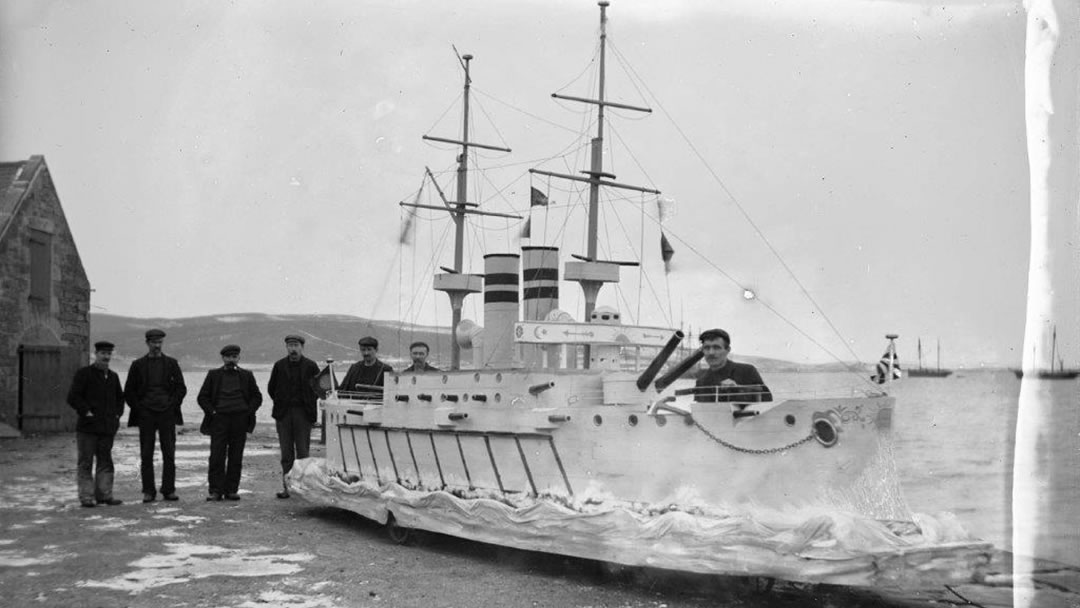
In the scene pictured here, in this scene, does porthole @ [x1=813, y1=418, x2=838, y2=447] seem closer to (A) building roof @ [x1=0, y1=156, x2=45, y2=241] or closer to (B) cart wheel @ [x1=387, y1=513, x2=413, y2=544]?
(B) cart wheel @ [x1=387, y1=513, x2=413, y2=544]

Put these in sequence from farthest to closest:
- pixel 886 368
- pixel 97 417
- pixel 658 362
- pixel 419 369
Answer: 1. pixel 419 369
2. pixel 97 417
3. pixel 658 362
4. pixel 886 368

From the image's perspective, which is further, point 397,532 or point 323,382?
point 323,382

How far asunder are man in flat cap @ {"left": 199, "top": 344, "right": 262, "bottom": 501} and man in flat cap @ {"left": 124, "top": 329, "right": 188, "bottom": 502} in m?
0.42

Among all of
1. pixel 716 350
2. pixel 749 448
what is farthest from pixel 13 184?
pixel 749 448

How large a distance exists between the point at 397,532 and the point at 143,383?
4005mm

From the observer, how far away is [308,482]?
39.4ft

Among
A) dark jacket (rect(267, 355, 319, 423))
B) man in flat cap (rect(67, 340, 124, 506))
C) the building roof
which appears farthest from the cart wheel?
the building roof

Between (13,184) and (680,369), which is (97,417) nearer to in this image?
(680,369)

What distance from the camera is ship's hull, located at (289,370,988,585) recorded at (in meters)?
7.05

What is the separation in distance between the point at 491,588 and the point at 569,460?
4.44ft

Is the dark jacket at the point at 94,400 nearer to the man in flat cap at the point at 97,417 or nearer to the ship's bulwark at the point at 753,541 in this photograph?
the man in flat cap at the point at 97,417

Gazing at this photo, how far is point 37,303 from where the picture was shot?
69.1 ft

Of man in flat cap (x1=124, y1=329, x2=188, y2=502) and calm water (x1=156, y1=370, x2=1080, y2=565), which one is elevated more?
man in flat cap (x1=124, y1=329, x2=188, y2=502)

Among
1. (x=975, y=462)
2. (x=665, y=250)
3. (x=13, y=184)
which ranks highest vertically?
(x=13, y=184)
